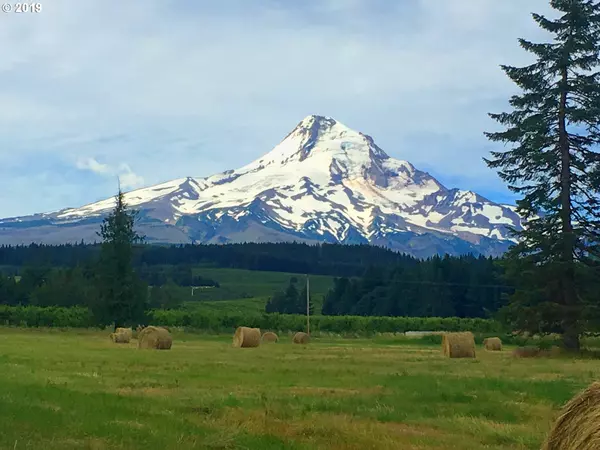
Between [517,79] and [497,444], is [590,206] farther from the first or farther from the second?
[497,444]

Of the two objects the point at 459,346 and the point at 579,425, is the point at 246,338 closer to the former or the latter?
the point at 459,346

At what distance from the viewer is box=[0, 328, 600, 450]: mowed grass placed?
40.2 ft

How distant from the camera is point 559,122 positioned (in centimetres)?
4391

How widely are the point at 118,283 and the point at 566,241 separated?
140ft

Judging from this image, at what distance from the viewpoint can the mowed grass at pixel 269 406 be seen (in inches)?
482

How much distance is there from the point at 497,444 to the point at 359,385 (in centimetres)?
818

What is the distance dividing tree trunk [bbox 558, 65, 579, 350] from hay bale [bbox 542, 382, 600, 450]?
102 ft

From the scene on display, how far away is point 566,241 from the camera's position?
41.8m

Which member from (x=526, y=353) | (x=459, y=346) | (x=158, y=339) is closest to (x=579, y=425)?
(x=459, y=346)

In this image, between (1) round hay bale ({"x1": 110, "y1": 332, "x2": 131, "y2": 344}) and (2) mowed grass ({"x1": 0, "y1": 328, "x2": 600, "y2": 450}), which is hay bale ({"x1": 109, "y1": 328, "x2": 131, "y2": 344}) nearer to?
(1) round hay bale ({"x1": 110, "y1": 332, "x2": 131, "y2": 344})

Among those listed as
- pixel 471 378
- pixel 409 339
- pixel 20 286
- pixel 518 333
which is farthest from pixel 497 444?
pixel 20 286

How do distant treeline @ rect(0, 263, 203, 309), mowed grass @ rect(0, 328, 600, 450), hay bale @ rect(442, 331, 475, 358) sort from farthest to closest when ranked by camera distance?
distant treeline @ rect(0, 263, 203, 309), hay bale @ rect(442, 331, 475, 358), mowed grass @ rect(0, 328, 600, 450)

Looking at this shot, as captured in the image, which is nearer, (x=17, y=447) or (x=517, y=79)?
(x=17, y=447)

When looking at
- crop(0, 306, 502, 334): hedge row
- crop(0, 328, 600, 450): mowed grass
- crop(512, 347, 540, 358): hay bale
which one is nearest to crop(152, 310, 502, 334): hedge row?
crop(0, 306, 502, 334): hedge row
